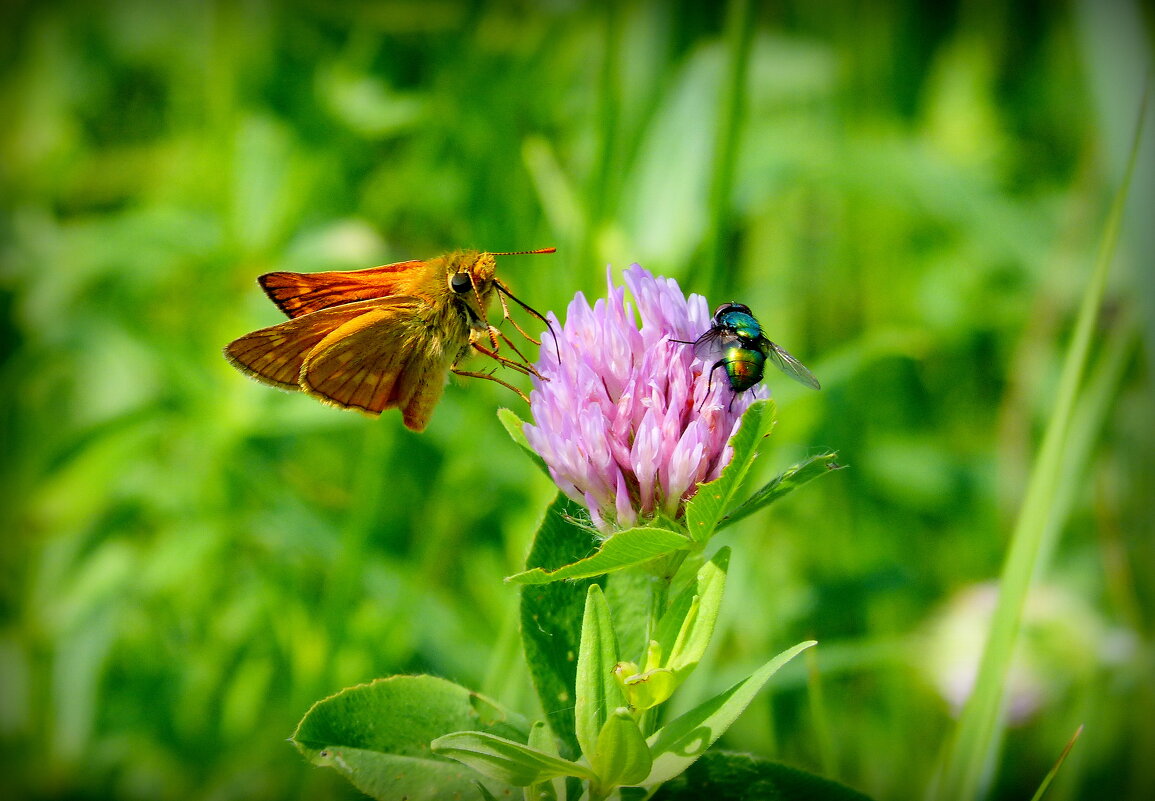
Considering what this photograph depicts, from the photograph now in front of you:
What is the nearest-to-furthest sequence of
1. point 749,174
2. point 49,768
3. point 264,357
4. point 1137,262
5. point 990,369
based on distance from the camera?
1. point 1137,262
2. point 264,357
3. point 49,768
4. point 749,174
5. point 990,369

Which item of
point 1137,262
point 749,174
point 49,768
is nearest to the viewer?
point 1137,262

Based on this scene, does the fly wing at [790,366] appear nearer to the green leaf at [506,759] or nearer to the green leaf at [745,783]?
the green leaf at [745,783]

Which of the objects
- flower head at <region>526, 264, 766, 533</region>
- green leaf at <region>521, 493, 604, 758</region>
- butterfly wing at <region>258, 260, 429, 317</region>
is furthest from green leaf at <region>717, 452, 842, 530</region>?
butterfly wing at <region>258, 260, 429, 317</region>

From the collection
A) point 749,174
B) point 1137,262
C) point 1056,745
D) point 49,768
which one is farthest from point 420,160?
point 1056,745

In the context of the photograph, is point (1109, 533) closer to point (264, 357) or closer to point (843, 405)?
point (843, 405)

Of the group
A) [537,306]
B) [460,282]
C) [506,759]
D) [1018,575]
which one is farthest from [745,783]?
[537,306]

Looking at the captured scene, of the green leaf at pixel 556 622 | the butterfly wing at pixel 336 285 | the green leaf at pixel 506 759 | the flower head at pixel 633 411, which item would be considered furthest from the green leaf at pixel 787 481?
the butterfly wing at pixel 336 285

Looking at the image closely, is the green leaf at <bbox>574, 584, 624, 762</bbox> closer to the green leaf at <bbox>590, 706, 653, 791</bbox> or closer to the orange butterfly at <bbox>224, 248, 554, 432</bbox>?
the green leaf at <bbox>590, 706, 653, 791</bbox>
